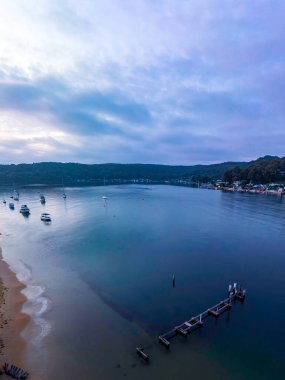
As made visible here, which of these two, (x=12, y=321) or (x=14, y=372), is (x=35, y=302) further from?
(x=14, y=372)

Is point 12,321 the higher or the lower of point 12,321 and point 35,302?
the higher

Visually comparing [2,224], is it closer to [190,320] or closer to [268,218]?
[190,320]

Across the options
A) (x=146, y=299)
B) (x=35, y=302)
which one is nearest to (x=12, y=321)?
(x=35, y=302)

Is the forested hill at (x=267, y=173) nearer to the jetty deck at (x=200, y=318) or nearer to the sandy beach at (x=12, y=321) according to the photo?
the jetty deck at (x=200, y=318)

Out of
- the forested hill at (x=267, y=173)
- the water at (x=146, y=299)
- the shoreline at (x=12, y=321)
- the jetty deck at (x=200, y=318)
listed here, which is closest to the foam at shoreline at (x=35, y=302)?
the water at (x=146, y=299)

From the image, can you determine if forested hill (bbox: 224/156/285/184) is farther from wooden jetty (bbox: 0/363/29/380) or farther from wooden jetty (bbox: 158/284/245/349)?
wooden jetty (bbox: 0/363/29/380)

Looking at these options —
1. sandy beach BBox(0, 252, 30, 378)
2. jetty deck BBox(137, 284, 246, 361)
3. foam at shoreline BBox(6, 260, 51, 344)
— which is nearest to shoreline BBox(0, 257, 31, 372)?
sandy beach BBox(0, 252, 30, 378)

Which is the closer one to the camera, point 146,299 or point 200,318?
point 200,318
